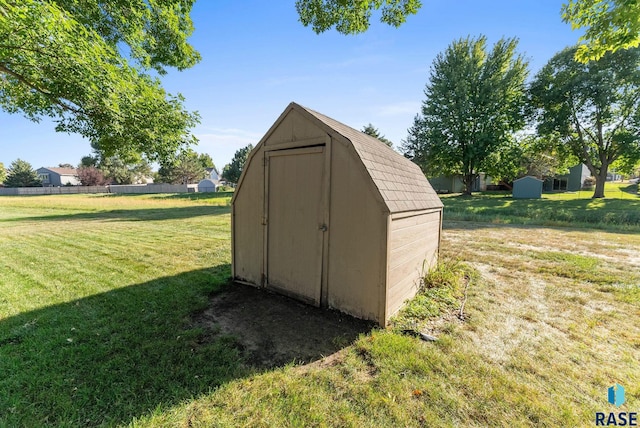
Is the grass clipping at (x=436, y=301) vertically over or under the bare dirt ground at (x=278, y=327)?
over

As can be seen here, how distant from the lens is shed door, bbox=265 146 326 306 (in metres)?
3.94

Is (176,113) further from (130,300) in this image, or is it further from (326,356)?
(326,356)

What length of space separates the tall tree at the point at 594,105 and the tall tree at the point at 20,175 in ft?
281

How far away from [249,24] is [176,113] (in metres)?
3.30

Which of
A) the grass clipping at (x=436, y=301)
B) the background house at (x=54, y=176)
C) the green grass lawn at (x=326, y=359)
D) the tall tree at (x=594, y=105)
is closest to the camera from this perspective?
the green grass lawn at (x=326, y=359)

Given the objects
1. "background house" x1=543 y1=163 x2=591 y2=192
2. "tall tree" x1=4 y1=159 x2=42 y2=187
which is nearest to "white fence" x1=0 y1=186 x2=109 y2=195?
"tall tree" x1=4 y1=159 x2=42 y2=187

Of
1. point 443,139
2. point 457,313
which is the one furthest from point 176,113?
point 443,139

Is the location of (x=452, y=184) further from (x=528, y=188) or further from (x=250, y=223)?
(x=250, y=223)

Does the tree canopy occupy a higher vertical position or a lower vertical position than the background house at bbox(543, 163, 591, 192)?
higher

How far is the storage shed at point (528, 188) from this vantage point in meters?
25.8

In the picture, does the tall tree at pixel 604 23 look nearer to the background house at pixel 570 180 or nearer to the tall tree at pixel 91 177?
the background house at pixel 570 180

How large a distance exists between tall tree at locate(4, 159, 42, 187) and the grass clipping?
79.2 meters

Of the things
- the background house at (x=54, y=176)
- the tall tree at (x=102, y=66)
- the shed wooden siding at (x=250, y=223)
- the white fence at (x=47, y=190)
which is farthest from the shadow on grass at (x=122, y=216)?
the background house at (x=54, y=176)

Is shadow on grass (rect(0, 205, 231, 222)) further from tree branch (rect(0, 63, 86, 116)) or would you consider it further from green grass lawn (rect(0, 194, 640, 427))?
green grass lawn (rect(0, 194, 640, 427))
